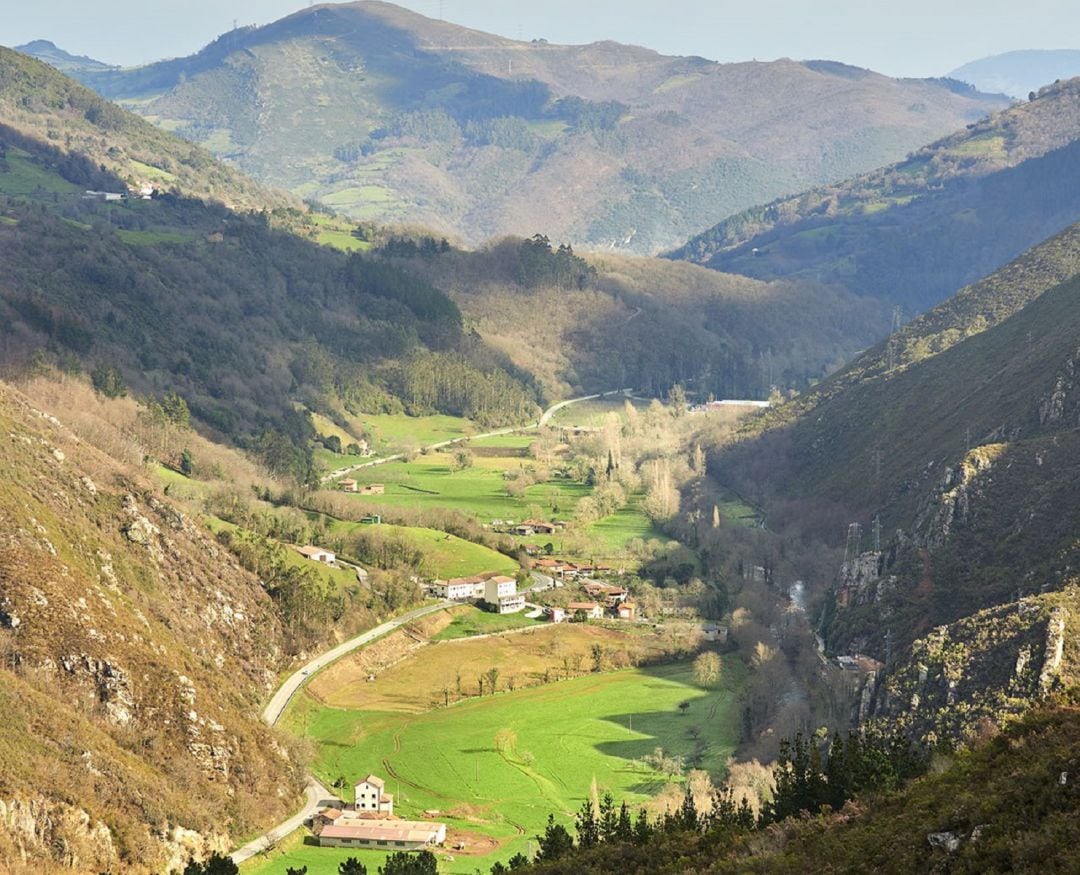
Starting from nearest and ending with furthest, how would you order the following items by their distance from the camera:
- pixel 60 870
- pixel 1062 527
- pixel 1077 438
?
pixel 60 870 → pixel 1062 527 → pixel 1077 438

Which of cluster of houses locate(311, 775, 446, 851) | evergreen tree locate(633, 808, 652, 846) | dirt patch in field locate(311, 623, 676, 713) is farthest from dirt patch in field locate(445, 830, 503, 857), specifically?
dirt patch in field locate(311, 623, 676, 713)

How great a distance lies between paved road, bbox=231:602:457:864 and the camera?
80250 millimetres

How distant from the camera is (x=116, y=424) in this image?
6004 inches

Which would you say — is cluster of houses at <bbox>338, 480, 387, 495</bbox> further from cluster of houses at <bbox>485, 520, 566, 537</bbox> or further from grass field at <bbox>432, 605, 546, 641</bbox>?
grass field at <bbox>432, 605, 546, 641</bbox>

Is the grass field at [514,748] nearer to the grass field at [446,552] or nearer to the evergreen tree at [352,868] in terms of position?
the evergreen tree at [352,868]

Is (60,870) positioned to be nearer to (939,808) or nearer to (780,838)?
(780,838)

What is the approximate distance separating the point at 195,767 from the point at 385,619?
37781 millimetres

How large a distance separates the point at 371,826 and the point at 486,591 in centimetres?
4849

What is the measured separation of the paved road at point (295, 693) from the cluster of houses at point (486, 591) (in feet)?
6.38

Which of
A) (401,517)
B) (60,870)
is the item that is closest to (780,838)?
(60,870)

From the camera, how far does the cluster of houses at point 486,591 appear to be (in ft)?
417

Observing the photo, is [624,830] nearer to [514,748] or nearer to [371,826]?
[371,826]

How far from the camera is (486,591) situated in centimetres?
12912

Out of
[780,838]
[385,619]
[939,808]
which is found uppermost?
[939,808]
